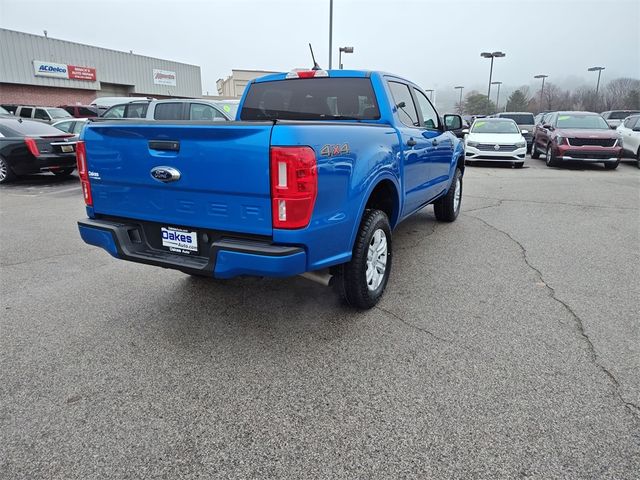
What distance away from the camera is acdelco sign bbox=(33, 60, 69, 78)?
30281mm

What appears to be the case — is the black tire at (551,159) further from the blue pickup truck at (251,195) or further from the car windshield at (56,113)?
the car windshield at (56,113)

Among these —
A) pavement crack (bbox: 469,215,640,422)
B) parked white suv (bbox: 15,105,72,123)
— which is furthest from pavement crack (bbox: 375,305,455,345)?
parked white suv (bbox: 15,105,72,123)

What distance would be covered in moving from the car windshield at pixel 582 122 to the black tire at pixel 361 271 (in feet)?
44.0

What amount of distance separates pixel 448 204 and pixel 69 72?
34708 millimetres

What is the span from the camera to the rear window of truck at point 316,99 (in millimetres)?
4160

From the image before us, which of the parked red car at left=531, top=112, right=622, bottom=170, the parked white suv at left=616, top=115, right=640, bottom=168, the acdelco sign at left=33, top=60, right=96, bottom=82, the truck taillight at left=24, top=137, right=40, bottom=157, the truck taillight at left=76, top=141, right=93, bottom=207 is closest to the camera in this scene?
the truck taillight at left=76, top=141, right=93, bottom=207

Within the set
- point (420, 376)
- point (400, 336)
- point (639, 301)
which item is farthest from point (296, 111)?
point (639, 301)

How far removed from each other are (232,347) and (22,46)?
35495 mm

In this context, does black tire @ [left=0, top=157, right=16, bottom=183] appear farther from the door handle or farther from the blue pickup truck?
the door handle

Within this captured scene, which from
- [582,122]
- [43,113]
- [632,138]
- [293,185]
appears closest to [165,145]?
[293,185]

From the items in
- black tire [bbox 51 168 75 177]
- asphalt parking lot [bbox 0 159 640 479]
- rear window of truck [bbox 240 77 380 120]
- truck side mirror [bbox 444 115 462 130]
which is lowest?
asphalt parking lot [bbox 0 159 640 479]

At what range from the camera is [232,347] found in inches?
121

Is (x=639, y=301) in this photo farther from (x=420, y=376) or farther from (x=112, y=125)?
(x=112, y=125)

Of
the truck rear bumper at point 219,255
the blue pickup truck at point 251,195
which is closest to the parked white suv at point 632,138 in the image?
the blue pickup truck at point 251,195
